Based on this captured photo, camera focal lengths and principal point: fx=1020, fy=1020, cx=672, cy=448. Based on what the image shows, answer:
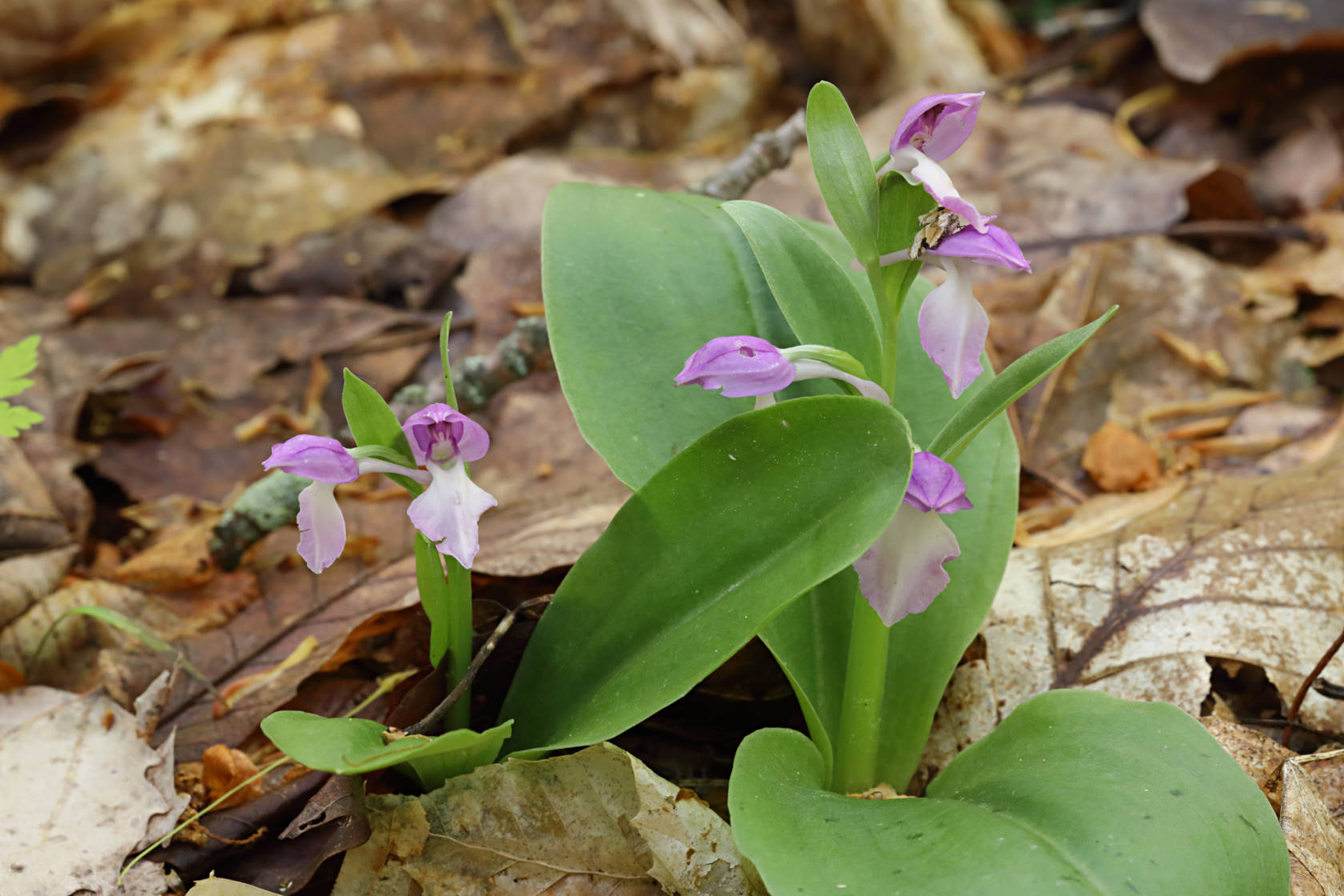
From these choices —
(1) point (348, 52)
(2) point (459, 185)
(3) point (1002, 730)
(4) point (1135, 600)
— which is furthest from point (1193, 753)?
(1) point (348, 52)

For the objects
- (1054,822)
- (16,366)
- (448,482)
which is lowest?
(1054,822)

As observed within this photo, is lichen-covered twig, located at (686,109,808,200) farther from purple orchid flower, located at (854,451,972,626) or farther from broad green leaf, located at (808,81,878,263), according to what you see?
purple orchid flower, located at (854,451,972,626)

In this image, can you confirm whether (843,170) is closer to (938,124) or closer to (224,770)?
(938,124)

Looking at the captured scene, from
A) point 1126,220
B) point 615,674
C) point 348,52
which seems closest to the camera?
point 615,674

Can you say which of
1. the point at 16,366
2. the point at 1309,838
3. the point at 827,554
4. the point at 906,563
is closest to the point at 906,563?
the point at 906,563

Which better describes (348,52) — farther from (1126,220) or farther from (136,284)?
(1126,220)
